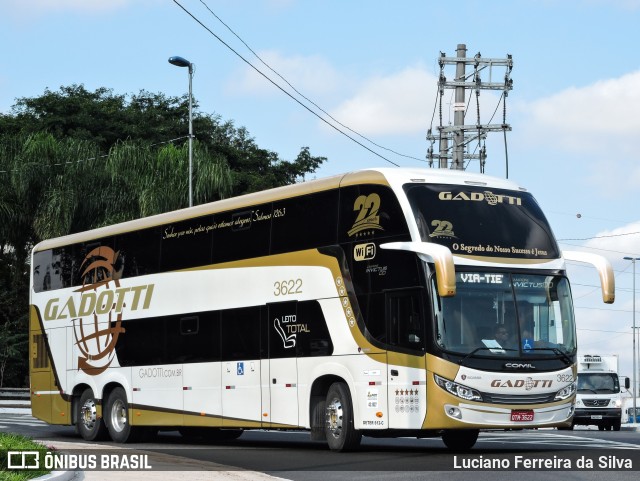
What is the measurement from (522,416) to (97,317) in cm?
1102

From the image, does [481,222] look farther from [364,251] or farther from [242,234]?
[242,234]

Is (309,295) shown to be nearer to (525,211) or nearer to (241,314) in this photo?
(241,314)

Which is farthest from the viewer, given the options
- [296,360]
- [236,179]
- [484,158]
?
[236,179]

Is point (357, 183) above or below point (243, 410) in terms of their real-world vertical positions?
above

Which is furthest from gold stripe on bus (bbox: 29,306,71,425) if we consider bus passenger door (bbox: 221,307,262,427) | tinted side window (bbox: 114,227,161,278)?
bus passenger door (bbox: 221,307,262,427)

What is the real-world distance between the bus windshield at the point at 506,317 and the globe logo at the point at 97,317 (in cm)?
944

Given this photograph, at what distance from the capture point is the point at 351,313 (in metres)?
20.0

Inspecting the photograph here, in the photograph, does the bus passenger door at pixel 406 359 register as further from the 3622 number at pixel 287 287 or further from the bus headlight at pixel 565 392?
the 3622 number at pixel 287 287

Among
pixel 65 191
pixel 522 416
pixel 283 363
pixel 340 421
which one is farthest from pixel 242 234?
pixel 65 191

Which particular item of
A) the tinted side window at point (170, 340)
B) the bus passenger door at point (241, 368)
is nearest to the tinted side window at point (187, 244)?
the tinted side window at point (170, 340)

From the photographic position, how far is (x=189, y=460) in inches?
739

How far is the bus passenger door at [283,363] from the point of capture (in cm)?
2119

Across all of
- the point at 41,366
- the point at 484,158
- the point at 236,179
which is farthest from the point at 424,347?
the point at 236,179

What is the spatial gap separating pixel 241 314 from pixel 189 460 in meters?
4.21
